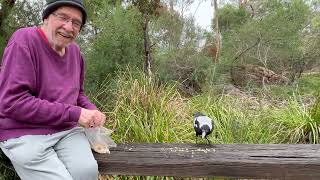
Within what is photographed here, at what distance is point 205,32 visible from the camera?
447 inches

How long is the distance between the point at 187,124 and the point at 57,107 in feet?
6.26

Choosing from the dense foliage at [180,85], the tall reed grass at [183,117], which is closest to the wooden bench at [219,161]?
the dense foliage at [180,85]

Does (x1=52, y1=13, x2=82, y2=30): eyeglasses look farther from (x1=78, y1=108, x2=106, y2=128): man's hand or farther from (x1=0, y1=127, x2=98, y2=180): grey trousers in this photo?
(x1=0, y1=127, x2=98, y2=180): grey trousers

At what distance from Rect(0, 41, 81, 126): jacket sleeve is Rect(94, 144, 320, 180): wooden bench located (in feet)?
1.45

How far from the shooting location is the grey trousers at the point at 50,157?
1.77m

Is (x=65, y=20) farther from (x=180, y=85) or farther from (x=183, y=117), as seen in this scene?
(x=180, y=85)

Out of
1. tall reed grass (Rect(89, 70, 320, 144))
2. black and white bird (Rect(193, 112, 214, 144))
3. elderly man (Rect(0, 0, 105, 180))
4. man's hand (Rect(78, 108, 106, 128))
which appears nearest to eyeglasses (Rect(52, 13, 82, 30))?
elderly man (Rect(0, 0, 105, 180))

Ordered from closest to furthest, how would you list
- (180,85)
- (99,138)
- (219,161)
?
(219,161)
(99,138)
(180,85)

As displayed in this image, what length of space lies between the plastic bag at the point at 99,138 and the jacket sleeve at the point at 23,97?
0.29 meters

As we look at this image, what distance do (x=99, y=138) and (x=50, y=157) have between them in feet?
1.22

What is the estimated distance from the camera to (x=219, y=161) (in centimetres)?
202

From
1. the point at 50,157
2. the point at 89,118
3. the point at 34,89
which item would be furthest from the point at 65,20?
the point at 50,157

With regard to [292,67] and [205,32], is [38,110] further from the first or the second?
[205,32]

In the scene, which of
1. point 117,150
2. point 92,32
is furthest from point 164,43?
point 117,150
